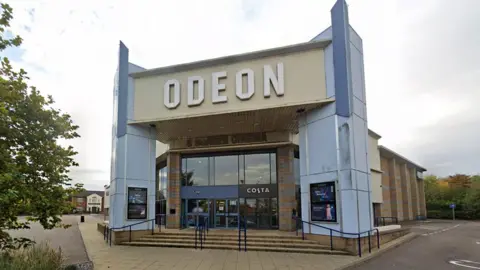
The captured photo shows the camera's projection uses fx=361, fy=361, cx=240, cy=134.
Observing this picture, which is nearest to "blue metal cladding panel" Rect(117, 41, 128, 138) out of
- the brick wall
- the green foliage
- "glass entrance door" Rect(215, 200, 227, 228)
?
"glass entrance door" Rect(215, 200, 227, 228)

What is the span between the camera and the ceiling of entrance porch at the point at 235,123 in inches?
598

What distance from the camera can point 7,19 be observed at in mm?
7023

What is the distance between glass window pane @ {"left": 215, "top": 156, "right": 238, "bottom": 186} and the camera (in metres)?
20.5

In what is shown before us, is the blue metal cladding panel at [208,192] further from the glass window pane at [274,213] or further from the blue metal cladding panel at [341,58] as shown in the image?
the blue metal cladding panel at [341,58]

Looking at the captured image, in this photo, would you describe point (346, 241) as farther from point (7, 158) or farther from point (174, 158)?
point (174, 158)

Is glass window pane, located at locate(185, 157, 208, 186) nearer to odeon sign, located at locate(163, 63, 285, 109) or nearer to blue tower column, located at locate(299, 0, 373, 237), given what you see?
odeon sign, located at locate(163, 63, 285, 109)

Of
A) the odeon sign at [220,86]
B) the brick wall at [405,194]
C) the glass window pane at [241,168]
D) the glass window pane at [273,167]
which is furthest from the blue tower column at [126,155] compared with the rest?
the brick wall at [405,194]

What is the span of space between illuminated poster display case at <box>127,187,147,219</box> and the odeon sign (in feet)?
13.4

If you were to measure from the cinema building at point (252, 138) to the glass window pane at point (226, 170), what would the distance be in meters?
0.06

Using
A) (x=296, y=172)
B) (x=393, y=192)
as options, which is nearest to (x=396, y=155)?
(x=393, y=192)

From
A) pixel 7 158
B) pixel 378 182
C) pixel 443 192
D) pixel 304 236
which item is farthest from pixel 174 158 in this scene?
pixel 443 192

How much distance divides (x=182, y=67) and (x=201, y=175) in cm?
729

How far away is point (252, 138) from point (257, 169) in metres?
1.83

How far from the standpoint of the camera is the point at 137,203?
645 inches
